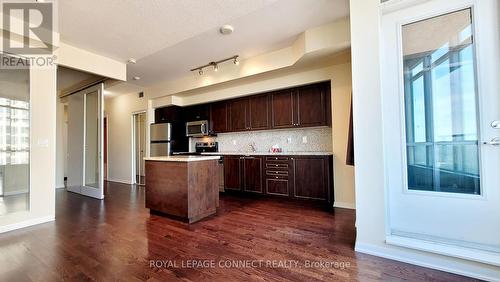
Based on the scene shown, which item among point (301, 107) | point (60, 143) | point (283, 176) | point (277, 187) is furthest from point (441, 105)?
point (60, 143)

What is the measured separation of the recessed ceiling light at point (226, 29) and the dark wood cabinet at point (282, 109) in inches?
66.3

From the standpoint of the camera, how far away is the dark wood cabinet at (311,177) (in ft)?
12.0

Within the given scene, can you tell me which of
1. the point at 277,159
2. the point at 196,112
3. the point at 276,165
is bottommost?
the point at 276,165

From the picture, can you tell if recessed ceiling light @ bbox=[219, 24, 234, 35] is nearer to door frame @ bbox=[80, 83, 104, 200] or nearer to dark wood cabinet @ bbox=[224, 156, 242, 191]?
→ dark wood cabinet @ bbox=[224, 156, 242, 191]

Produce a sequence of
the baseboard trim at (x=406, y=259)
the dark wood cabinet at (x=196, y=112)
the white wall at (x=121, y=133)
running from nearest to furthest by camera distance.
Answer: the baseboard trim at (x=406, y=259)
the dark wood cabinet at (x=196, y=112)
the white wall at (x=121, y=133)

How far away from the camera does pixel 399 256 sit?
190 cm

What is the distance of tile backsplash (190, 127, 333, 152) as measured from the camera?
420cm

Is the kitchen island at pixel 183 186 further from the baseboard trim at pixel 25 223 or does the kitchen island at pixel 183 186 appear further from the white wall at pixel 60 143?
the white wall at pixel 60 143

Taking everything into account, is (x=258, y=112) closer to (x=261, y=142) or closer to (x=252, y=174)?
(x=261, y=142)

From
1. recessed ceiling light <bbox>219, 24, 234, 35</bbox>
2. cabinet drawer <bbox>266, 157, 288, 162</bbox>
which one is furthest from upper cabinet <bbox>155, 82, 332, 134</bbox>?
recessed ceiling light <bbox>219, 24, 234, 35</bbox>

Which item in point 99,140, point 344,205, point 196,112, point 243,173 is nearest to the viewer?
point 344,205

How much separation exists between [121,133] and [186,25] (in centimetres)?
515

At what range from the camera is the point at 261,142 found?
499 cm

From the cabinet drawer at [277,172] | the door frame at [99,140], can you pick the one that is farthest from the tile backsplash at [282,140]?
the door frame at [99,140]
